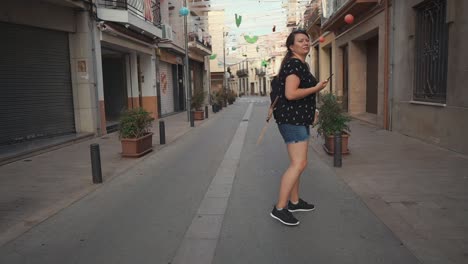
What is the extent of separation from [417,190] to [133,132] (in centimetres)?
574

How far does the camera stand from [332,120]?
8.37m

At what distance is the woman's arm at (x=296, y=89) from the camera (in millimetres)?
4129

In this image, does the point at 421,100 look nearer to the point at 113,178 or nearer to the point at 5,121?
the point at 113,178

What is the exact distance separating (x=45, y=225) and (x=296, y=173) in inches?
110

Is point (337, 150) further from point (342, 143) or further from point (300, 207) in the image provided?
point (300, 207)

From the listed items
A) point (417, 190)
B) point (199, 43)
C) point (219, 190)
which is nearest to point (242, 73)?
point (199, 43)

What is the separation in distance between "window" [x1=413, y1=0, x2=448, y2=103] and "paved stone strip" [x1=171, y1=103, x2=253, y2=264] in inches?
202

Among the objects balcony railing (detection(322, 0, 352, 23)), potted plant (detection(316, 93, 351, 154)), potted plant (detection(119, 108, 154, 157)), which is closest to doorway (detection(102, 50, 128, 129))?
balcony railing (detection(322, 0, 352, 23))

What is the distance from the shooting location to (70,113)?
12.6m

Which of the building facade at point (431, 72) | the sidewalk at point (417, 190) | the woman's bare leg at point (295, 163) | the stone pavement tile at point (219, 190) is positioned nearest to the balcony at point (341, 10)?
the building facade at point (431, 72)

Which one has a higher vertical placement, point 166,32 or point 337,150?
point 166,32

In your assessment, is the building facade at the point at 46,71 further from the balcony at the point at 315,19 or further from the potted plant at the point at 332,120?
the balcony at the point at 315,19

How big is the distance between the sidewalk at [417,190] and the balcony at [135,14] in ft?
25.6

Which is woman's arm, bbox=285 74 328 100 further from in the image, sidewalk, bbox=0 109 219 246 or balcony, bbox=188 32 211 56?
balcony, bbox=188 32 211 56
